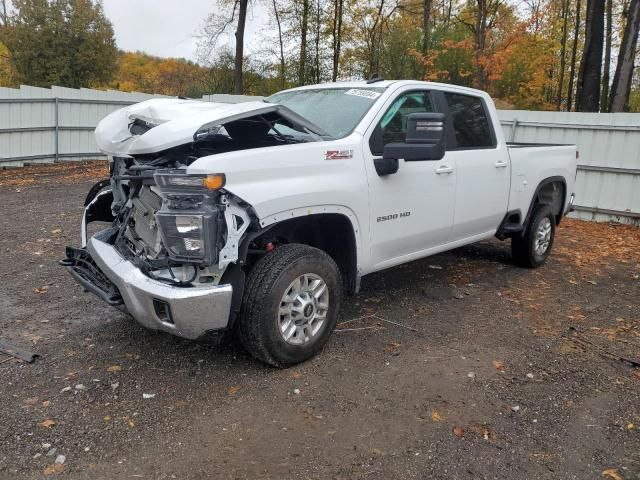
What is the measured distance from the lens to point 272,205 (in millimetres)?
3541

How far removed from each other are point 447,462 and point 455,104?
3.55 metres

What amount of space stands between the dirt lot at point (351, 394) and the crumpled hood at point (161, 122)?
147cm

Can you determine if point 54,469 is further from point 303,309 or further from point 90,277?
point 303,309

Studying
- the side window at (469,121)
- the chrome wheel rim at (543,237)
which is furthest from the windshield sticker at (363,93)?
the chrome wheel rim at (543,237)

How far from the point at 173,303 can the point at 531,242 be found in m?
4.71

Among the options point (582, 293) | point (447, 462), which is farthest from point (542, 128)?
point (447, 462)

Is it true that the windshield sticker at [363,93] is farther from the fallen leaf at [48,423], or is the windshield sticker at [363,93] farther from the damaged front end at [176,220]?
the fallen leaf at [48,423]

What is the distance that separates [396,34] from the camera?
1210 inches

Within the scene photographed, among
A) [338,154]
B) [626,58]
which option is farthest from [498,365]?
[626,58]

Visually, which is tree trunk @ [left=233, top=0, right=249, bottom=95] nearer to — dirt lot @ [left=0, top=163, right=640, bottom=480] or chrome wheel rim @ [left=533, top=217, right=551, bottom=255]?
chrome wheel rim @ [left=533, top=217, right=551, bottom=255]

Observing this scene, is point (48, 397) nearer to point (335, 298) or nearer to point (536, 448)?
point (335, 298)

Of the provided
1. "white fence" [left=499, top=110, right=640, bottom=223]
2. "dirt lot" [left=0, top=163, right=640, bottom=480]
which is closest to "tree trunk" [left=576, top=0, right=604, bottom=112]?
"white fence" [left=499, top=110, right=640, bottom=223]

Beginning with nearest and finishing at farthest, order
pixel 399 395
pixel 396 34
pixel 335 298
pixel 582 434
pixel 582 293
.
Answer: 1. pixel 582 434
2. pixel 399 395
3. pixel 335 298
4. pixel 582 293
5. pixel 396 34

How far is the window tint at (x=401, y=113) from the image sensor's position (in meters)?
4.53
